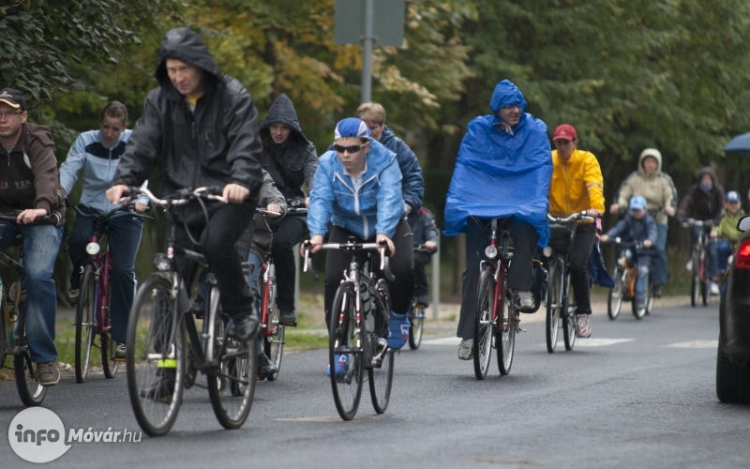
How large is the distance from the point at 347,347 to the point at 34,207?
6.92 feet

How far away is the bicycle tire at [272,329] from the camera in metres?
11.3

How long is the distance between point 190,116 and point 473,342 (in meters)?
3.75

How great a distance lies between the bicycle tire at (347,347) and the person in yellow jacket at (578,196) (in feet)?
17.7

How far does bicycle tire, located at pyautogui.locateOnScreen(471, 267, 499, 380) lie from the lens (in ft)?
37.7

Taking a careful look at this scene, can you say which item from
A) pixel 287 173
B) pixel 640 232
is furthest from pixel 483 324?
pixel 640 232

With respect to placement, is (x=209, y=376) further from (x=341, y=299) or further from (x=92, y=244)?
(x=92, y=244)

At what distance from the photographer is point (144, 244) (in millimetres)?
21953

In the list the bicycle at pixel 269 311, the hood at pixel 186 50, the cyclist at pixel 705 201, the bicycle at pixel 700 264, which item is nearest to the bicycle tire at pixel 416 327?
the bicycle at pixel 269 311

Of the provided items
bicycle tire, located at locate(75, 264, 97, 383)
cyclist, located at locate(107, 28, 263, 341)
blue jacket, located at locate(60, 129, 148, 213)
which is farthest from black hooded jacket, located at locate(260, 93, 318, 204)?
cyclist, located at locate(107, 28, 263, 341)

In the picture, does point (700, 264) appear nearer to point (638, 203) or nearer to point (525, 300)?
point (638, 203)

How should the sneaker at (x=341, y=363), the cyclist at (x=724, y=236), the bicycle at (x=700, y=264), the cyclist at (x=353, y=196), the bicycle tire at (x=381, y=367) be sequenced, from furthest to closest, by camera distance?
the cyclist at (x=724, y=236)
the bicycle at (x=700, y=264)
the cyclist at (x=353, y=196)
the bicycle tire at (x=381, y=367)
the sneaker at (x=341, y=363)

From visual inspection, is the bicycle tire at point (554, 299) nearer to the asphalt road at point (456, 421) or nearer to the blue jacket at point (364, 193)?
the asphalt road at point (456, 421)

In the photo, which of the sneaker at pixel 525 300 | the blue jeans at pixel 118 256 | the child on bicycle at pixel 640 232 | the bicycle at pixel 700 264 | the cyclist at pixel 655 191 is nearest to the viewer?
the blue jeans at pixel 118 256

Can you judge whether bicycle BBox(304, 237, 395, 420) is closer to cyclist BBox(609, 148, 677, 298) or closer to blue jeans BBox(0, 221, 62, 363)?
blue jeans BBox(0, 221, 62, 363)
